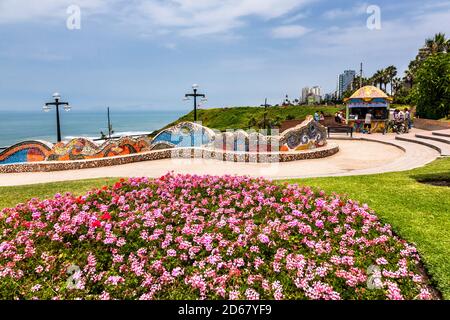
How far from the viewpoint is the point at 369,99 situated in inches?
1355

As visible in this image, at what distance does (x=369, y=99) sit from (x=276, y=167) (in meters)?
23.3

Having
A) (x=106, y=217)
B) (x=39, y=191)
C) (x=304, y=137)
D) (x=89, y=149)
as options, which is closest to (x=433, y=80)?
(x=304, y=137)

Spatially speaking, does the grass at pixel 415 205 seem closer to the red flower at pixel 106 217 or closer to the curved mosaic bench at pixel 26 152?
the red flower at pixel 106 217

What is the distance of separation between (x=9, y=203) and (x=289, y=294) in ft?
28.1

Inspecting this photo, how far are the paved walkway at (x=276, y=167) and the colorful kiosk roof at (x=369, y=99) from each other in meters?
14.9

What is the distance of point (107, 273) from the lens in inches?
199

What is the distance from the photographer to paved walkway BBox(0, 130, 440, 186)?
14.5 metres

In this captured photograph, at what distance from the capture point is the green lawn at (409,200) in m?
5.38

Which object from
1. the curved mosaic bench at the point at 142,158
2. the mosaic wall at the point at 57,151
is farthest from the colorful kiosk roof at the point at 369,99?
the mosaic wall at the point at 57,151

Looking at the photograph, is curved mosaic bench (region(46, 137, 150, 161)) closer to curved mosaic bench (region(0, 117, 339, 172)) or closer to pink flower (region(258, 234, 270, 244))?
curved mosaic bench (region(0, 117, 339, 172))

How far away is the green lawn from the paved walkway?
113 inches

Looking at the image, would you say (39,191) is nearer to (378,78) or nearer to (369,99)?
(369,99)

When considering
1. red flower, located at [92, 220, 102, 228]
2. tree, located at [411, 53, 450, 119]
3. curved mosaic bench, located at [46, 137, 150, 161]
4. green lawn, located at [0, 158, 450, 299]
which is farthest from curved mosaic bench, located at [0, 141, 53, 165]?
tree, located at [411, 53, 450, 119]
